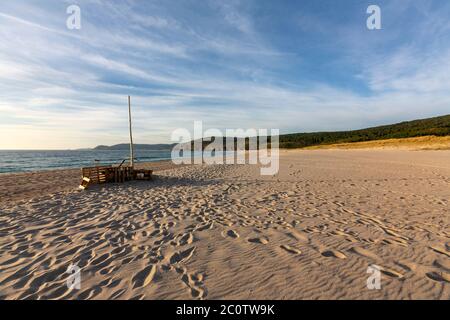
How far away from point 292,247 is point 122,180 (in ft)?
42.1

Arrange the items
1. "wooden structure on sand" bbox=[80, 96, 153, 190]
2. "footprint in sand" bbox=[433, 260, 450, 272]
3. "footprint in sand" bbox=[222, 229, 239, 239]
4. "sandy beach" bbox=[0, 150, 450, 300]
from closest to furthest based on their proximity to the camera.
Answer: "sandy beach" bbox=[0, 150, 450, 300]
"footprint in sand" bbox=[433, 260, 450, 272]
"footprint in sand" bbox=[222, 229, 239, 239]
"wooden structure on sand" bbox=[80, 96, 153, 190]

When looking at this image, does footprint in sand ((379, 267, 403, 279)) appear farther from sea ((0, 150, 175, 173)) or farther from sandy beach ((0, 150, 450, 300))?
sea ((0, 150, 175, 173))

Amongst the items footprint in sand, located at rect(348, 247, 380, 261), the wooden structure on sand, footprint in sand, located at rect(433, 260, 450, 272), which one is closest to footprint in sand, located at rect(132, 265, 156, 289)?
footprint in sand, located at rect(348, 247, 380, 261)

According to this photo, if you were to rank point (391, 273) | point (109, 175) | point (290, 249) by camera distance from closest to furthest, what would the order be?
point (391, 273) < point (290, 249) < point (109, 175)

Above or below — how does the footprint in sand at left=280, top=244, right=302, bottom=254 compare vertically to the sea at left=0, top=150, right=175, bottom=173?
above

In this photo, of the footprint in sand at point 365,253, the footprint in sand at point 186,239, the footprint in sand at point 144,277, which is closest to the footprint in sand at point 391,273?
the footprint in sand at point 365,253

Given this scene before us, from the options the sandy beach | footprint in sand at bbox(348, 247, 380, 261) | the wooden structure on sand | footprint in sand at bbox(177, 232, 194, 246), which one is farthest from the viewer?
the wooden structure on sand

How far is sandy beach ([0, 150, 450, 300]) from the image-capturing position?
3.73m

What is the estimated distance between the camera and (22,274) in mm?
4176

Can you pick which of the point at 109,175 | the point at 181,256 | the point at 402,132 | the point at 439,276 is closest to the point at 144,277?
the point at 181,256

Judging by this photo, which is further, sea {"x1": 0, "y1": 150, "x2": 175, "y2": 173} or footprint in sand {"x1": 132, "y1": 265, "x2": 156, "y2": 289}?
sea {"x1": 0, "y1": 150, "x2": 175, "y2": 173}

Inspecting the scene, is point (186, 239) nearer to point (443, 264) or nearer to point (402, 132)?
point (443, 264)

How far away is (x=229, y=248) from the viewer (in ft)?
17.1

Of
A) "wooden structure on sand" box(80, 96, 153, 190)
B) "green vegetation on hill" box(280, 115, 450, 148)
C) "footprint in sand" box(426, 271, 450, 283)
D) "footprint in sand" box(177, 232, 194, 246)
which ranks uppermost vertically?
"green vegetation on hill" box(280, 115, 450, 148)
